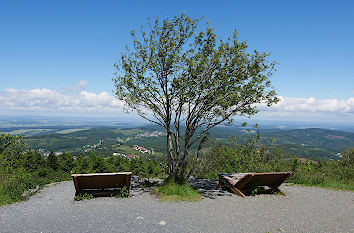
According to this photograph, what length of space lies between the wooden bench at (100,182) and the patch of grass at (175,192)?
1.59 meters

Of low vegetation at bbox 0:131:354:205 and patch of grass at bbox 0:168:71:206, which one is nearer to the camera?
patch of grass at bbox 0:168:71:206

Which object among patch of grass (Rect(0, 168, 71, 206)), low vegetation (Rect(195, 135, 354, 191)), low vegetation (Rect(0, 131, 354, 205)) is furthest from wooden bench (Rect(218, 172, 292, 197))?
patch of grass (Rect(0, 168, 71, 206))

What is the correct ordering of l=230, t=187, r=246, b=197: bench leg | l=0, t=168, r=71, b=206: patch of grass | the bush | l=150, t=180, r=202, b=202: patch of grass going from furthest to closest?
l=230, t=187, r=246, b=197: bench leg < l=150, t=180, r=202, b=202: patch of grass < the bush < l=0, t=168, r=71, b=206: patch of grass

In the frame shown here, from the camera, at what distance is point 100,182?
8.80 metres

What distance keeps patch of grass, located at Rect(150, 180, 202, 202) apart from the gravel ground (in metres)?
0.44

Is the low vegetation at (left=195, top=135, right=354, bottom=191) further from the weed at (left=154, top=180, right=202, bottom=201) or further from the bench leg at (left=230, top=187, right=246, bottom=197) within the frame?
the weed at (left=154, top=180, right=202, bottom=201)

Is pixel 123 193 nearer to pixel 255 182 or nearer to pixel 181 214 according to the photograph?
pixel 181 214

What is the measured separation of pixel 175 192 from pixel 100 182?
10.8ft

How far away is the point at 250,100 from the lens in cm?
997

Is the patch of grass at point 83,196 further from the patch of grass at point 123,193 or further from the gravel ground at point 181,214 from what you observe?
the patch of grass at point 123,193

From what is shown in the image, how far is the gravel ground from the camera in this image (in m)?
5.93

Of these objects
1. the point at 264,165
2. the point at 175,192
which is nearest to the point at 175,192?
the point at 175,192

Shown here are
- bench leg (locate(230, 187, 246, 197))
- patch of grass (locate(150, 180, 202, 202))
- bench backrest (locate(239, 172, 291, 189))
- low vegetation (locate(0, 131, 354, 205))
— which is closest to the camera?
patch of grass (locate(150, 180, 202, 202))

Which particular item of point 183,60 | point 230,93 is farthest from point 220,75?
point 183,60
